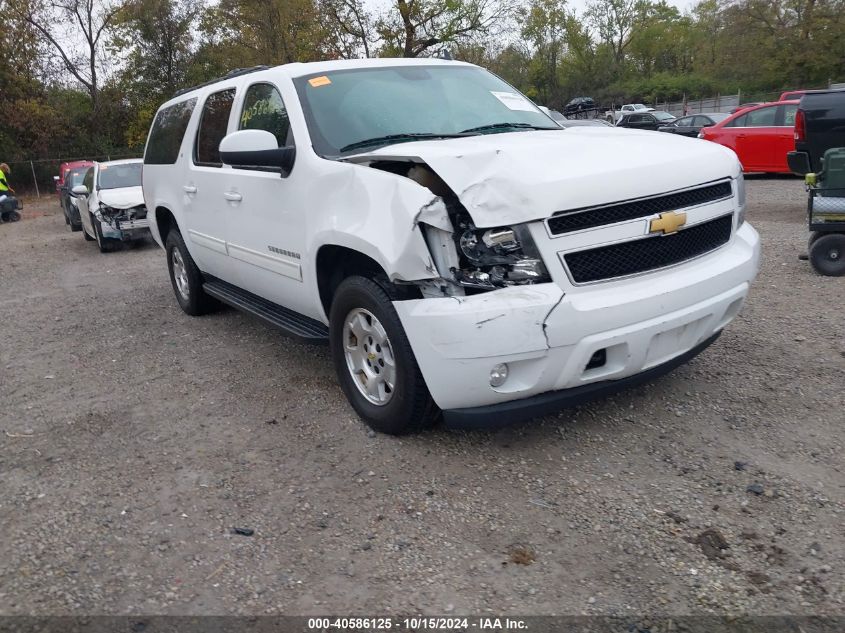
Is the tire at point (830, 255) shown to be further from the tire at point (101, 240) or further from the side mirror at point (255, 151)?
the tire at point (101, 240)

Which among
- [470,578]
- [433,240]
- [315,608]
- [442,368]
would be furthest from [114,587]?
[433,240]

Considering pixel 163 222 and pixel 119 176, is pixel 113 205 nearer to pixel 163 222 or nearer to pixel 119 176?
pixel 119 176

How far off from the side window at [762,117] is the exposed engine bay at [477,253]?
13.3 meters

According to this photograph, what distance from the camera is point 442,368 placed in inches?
129

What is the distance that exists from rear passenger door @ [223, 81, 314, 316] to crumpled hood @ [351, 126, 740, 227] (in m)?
0.72

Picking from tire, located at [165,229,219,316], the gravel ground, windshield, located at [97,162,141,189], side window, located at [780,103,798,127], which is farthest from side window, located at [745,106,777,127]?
tire, located at [165,229,219,316]

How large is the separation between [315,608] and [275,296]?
102 inches

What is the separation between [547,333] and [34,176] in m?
34.0

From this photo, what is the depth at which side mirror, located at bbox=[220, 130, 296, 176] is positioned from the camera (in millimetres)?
4160

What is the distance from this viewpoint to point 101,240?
40.1ft

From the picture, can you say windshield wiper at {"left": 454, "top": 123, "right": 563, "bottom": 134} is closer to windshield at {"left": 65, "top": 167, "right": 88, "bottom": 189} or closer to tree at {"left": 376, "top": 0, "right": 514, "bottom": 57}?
windshield at {"left": 65, "top": 167, "right": 88, "bottom": 189}

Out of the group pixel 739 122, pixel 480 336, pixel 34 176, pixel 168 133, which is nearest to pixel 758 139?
pixel 739 122

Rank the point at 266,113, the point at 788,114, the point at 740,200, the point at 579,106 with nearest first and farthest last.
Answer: the point at 740,200
the point at 266,113
the point at 788,114
the point at 579,106

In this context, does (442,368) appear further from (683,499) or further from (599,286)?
(683,499)
